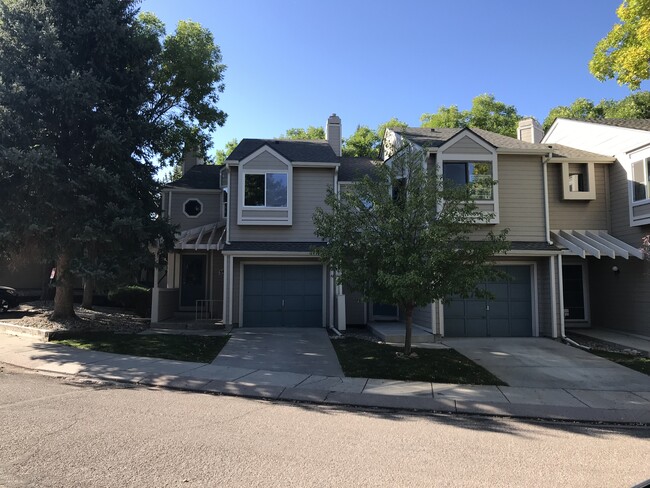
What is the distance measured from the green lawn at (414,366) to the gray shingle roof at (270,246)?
4.79m

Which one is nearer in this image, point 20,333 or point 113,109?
point 20,333

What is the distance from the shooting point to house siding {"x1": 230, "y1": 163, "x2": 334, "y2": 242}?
16.5 metres

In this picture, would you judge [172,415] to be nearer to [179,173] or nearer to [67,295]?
[67,295]

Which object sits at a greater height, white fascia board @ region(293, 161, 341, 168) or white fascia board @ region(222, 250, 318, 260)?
Result: white fascia board @ region(293, 161, 341, 168)

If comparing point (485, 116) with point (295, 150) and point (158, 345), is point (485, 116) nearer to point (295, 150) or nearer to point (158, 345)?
A: point (295, 150)

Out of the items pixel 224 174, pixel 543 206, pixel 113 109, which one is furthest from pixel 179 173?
pixel 543 206

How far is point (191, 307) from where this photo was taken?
19.0 meters

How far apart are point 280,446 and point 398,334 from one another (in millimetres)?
9031

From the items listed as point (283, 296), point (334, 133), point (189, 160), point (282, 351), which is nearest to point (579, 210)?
point (334, 133)

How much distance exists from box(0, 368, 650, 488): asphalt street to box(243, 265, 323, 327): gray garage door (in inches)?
349

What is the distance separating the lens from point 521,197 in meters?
15.4

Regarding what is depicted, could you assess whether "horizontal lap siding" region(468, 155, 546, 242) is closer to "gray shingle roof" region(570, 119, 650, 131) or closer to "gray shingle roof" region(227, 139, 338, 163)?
"gray shingle roof" region(570, 119, 650, 131)

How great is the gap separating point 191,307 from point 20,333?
6.56m

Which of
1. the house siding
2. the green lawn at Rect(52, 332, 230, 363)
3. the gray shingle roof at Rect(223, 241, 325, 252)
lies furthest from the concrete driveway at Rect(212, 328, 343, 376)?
the house siding
